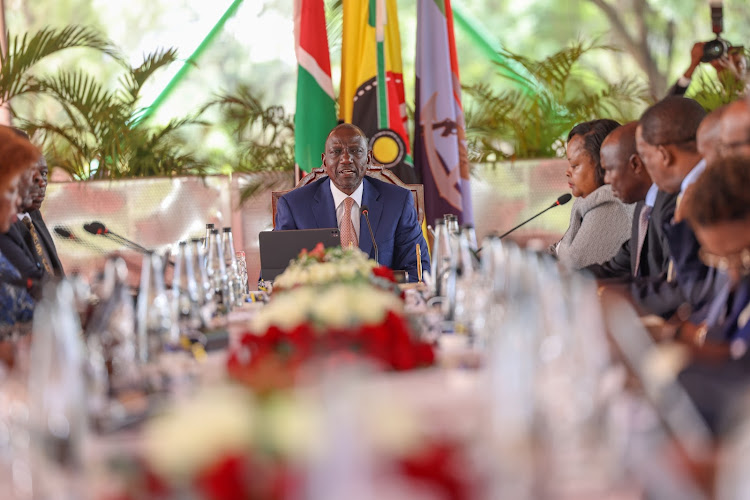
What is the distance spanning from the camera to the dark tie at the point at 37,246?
3.91 meters

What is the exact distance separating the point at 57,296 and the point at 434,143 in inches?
186

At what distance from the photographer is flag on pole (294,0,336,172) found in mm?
6266

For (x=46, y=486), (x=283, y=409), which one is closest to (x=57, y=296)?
(x=46, y=486)

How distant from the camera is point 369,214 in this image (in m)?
4.89

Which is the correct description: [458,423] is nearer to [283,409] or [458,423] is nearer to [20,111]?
[283,409]

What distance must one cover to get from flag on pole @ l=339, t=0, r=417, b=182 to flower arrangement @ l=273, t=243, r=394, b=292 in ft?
9.40

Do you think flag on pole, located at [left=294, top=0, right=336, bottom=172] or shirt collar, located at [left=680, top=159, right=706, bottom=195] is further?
flag on pole, located at [left=294, top=0, right=336, bottom=172]

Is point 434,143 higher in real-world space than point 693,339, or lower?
higher

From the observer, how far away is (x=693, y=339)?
2.30 m

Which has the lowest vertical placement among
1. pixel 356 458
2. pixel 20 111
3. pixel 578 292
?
pixel 356 458

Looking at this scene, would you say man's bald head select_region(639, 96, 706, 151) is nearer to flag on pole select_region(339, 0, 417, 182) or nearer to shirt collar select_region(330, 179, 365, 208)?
shirt collar select_region(330, 179, 365, 208)

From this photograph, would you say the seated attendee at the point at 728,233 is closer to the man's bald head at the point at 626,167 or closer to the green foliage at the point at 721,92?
the man's bald head at the point at 626,167

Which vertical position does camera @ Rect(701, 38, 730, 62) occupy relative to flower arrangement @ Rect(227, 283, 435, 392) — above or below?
above

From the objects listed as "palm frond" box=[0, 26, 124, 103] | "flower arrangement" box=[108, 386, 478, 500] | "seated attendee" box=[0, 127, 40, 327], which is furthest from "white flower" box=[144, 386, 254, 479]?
"palm frond" box=[0, 26, 124, 103]
